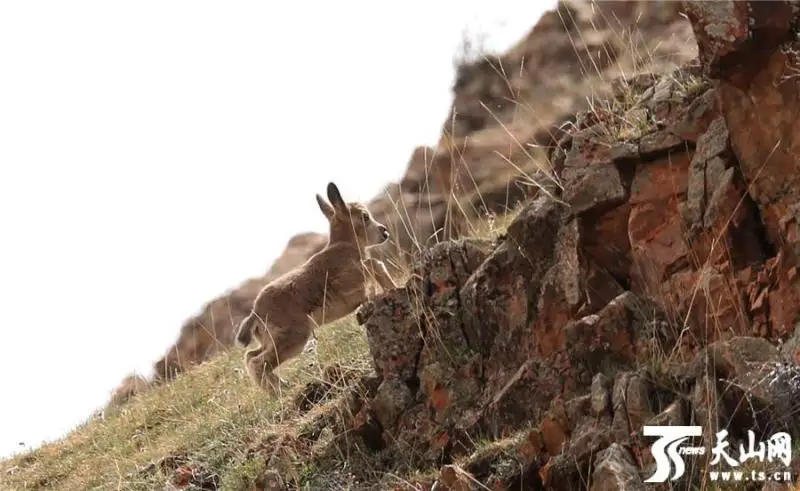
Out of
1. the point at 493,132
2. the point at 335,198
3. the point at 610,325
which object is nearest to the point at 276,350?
the point at 335,198

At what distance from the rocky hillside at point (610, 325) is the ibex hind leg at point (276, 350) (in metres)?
0.82

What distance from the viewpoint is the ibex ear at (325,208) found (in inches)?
461

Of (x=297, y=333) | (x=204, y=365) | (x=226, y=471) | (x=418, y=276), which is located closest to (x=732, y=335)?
(x=418, y=276)

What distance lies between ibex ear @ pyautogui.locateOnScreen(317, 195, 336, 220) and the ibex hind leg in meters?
1.72

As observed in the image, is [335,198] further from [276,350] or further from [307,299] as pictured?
[276,350]

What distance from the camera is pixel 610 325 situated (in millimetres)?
6625

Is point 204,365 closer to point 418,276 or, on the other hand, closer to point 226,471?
point 226,471

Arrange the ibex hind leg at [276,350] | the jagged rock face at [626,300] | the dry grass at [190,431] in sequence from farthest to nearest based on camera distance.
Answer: the ibex hind leg at [276,350] < the dry grass at [190,431] < the jagged rock face at [626,300]

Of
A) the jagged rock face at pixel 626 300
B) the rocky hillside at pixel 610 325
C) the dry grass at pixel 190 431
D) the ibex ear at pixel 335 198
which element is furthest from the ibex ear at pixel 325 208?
the jagged rock face at pixel 626 300

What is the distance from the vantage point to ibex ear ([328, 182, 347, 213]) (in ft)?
38.1

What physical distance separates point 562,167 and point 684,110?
3.03 feet

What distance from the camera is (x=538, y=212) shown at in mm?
7383

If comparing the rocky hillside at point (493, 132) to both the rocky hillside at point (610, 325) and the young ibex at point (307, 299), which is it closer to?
the young ibex at point (307, 299)

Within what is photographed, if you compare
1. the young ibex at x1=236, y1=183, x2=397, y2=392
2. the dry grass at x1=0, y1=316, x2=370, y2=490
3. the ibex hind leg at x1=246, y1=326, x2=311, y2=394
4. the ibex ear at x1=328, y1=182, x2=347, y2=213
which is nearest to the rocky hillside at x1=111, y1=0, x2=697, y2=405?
the young ibex at x1=236, y1=183, x2=397, y2=392
